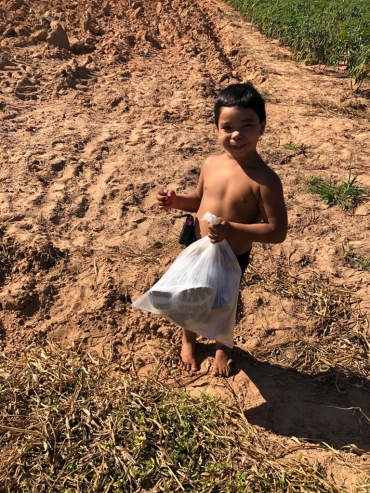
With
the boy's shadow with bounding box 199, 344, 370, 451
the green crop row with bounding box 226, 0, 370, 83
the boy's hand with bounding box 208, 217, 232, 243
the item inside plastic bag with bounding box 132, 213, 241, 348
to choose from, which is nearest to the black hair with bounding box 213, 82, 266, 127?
the boy's hand with bounding box 208, 217, 232, 243

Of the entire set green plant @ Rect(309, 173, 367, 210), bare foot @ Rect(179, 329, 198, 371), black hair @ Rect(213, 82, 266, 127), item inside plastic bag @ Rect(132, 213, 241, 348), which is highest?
black hair @ Rect(213, 82, 266, 127)

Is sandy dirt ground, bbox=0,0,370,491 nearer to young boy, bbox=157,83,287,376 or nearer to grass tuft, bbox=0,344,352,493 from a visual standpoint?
grass tuft, bbox=0,344,352,493

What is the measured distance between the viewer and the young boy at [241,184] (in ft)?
6.87

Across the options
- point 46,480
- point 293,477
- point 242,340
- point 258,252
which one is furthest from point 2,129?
point 293,477

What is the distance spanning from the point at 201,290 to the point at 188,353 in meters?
0.65

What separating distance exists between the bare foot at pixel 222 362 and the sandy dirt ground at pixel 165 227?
50 mm

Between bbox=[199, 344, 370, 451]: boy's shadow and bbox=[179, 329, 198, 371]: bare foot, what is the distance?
3.3 inches

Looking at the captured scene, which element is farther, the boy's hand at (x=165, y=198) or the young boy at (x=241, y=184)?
the boy's hand at (x=165, y=198)

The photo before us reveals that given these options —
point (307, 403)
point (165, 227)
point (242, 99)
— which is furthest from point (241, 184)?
point (165, 227)

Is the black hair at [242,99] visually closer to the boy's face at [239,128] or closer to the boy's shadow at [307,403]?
the boy's face at [239,128]

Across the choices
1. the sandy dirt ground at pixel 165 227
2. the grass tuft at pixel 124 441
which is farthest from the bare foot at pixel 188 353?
the grass tuft at pixel 124 441

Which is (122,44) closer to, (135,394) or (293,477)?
(135,394)

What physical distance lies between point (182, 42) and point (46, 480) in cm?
653

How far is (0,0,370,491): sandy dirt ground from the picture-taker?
2559 mm
